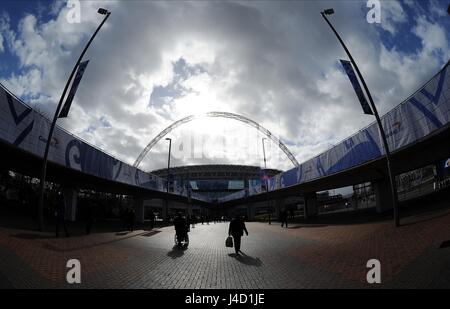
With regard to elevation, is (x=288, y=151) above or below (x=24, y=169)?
above

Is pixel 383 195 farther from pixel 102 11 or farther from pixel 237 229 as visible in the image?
pixel 102 11

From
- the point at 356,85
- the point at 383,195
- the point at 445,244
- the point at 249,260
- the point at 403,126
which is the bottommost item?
the point at 249,260

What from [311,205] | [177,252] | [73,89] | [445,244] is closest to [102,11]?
[73,89]

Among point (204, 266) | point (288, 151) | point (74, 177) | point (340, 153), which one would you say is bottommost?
point (204, 266)

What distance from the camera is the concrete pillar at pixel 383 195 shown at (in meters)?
21.9

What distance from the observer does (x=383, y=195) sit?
22.3m

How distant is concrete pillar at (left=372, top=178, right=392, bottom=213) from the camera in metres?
21.9

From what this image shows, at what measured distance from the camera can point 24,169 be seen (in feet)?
64.6

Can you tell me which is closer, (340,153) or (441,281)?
(441,281)
